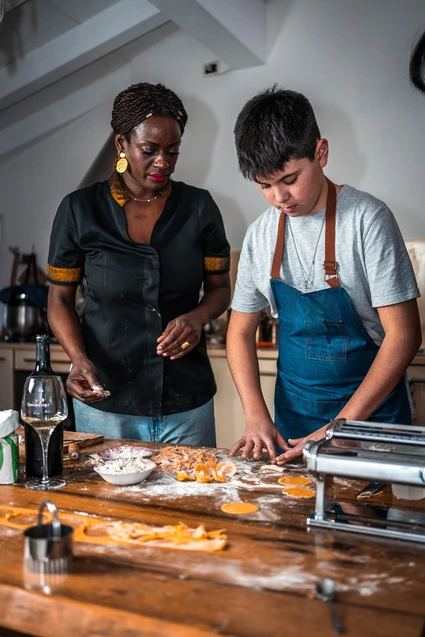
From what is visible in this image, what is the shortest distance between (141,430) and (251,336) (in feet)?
1.46

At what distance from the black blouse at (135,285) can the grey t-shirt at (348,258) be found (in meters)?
0.27

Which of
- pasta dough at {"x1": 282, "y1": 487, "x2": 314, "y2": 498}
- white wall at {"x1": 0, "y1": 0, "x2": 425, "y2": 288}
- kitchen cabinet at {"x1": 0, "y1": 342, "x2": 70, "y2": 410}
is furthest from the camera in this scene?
kitchen cabinet at {"x1": 0, "y1": 342, "x2": 70, "y2": 410}

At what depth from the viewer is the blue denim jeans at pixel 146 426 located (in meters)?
1.99

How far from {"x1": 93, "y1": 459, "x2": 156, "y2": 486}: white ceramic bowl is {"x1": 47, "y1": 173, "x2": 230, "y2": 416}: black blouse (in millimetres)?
608

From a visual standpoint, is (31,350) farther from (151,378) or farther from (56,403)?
(56,403)

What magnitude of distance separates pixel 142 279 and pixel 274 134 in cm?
70

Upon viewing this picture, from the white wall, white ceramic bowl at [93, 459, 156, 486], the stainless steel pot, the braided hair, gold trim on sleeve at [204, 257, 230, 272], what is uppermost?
the white wall

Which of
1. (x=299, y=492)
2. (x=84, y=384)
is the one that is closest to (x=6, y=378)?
(x=84, y=384)

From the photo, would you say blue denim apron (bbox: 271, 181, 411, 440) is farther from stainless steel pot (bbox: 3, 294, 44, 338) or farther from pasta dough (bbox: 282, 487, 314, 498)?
stainless steel pot (bbox: 3, 294, 44, 338)

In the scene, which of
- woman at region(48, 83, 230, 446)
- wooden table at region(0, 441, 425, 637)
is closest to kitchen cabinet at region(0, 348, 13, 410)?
woman at region(48, 83, 230, 446)

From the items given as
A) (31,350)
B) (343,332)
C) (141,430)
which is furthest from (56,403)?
(31,350)

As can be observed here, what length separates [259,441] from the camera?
5.18ft

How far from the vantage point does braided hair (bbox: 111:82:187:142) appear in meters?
1.96

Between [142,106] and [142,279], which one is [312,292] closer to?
[142,279]
